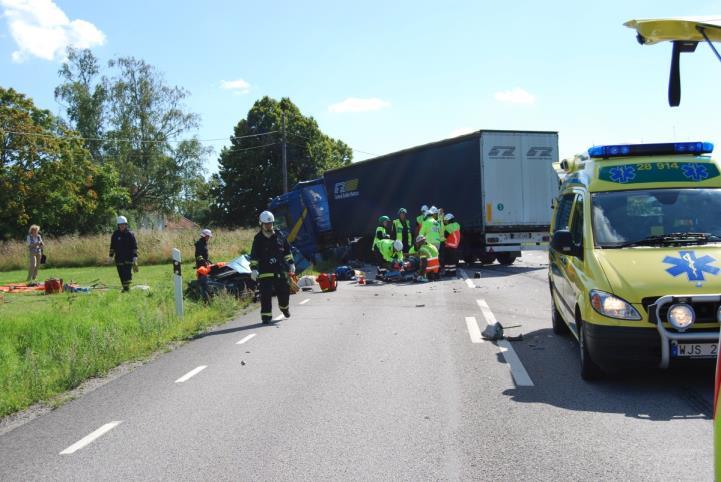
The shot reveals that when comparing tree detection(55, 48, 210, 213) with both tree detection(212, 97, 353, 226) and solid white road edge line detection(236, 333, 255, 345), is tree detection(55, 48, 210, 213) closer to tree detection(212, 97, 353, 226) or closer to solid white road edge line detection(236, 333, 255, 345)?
tree detection(212, 97, 353, 226)

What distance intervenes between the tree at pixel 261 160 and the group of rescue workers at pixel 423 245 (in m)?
→ 40.1

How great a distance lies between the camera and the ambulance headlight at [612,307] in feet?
19.6

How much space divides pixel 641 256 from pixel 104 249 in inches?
1311

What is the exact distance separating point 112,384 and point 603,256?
5.22 m

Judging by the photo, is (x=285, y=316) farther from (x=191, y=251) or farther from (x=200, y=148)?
(x=200, y=148)

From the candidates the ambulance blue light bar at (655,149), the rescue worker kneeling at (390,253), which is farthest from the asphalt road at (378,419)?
the rescue worker kneeling at (390,253)

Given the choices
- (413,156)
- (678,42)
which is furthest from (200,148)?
(678,42)

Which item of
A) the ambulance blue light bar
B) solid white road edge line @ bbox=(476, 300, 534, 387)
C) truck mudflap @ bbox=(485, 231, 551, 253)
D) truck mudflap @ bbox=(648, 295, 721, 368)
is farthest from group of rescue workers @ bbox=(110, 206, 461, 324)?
truck mudflap @ bbox=(648, 295, 721, 368)

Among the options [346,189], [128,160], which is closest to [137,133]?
[128,160]

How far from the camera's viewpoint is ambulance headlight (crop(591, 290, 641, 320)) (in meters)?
5.99

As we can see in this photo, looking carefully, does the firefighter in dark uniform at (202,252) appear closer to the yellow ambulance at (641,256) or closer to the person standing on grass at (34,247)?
the person standing on grass at (34,247)

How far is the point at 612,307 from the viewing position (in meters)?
6.08

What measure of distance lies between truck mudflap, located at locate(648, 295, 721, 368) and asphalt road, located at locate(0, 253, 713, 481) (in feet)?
1.46

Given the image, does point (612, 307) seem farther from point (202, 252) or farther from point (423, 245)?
point (202, 252)
